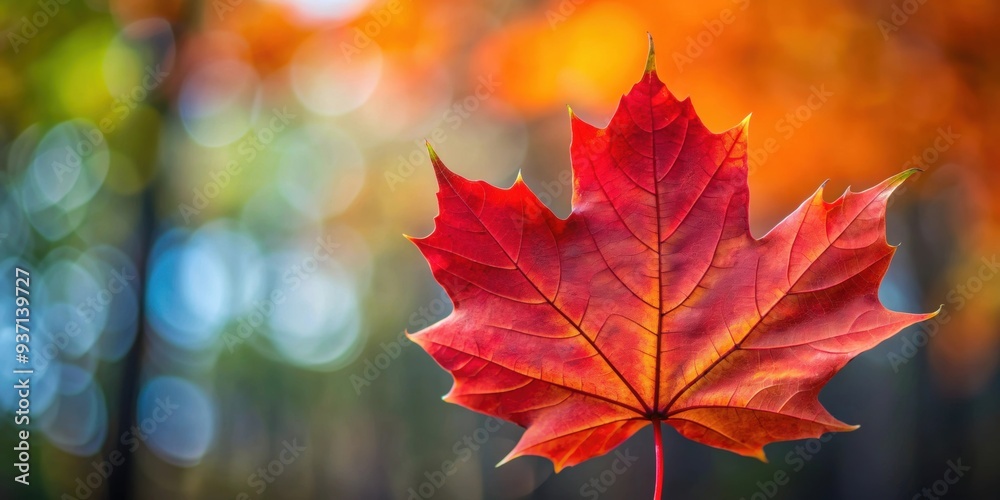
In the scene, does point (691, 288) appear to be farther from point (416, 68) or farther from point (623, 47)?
point (416, 68)

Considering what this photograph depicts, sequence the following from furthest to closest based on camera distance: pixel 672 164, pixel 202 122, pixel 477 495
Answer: pixel 477 495 < pixel 202 122 < pixel 672 164

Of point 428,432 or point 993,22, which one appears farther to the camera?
point 428,432

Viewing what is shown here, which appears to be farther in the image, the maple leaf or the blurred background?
the blurred background

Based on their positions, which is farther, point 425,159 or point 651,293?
point 425,159

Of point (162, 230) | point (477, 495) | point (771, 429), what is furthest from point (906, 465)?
point (162, 230)

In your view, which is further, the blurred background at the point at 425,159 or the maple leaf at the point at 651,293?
the blurred background at the point at 425,159
